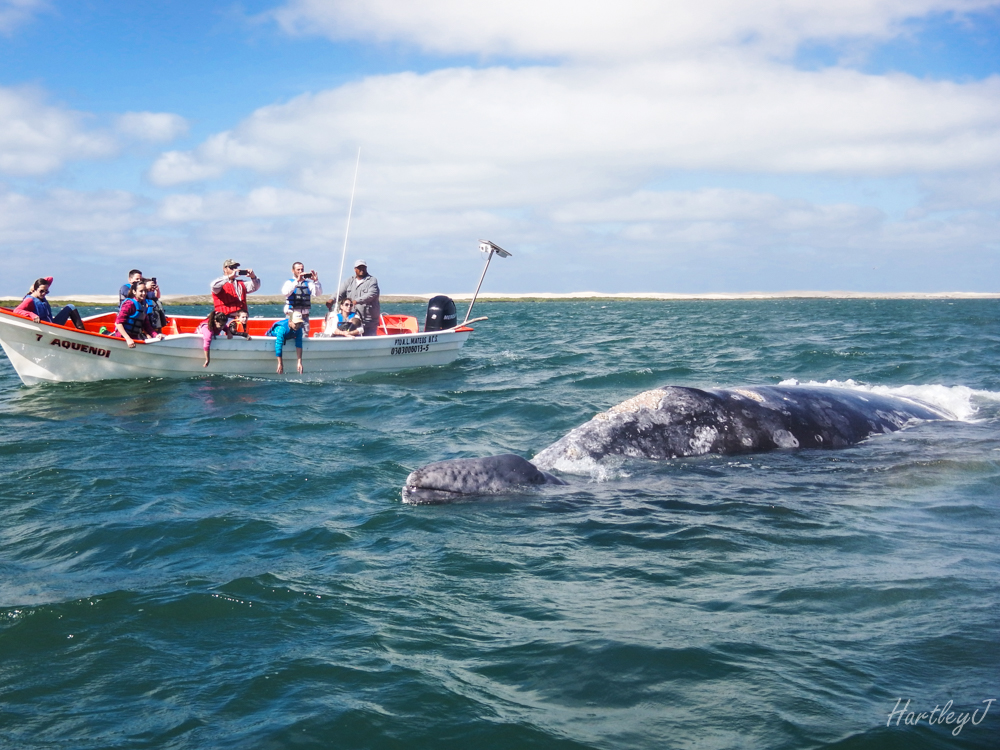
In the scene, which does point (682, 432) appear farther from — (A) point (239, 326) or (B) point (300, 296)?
(A) point (239, 326)

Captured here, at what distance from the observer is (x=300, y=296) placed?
18.1 m

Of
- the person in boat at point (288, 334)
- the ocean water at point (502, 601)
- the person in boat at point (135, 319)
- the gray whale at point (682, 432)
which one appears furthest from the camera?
the person in boat at point (288, 334)

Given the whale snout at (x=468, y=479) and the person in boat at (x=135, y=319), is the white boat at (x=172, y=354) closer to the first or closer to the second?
the person in boat at (x=135, y=319)

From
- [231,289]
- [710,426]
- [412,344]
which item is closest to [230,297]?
[231,289]

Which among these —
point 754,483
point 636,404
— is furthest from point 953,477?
→ point 636,404

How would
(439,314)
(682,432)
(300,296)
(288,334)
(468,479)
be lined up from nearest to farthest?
(468,479) → (682,432) → (288,334) → (300,296) → (439,314)

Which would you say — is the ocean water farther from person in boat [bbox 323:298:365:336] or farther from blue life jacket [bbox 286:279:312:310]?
person in boat [bbox 323:298:365:336]

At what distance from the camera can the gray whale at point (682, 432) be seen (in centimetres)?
672

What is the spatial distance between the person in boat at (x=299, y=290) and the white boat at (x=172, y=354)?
0.92 metres

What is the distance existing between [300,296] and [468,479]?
12.6 m

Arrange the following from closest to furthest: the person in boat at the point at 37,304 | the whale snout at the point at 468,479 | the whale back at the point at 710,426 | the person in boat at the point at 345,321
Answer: the whale snout at the point at 468,479, the whale back at the point at 710,426, the person in boat at the point at 37,304, the person in boat at the point at 345,321

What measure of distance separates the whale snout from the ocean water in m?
0.15

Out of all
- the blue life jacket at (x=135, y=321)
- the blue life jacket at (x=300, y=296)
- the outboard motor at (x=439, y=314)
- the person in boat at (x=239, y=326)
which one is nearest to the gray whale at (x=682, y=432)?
the person in boat at (x=239, y=326)

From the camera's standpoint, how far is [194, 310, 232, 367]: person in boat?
16.8 m
